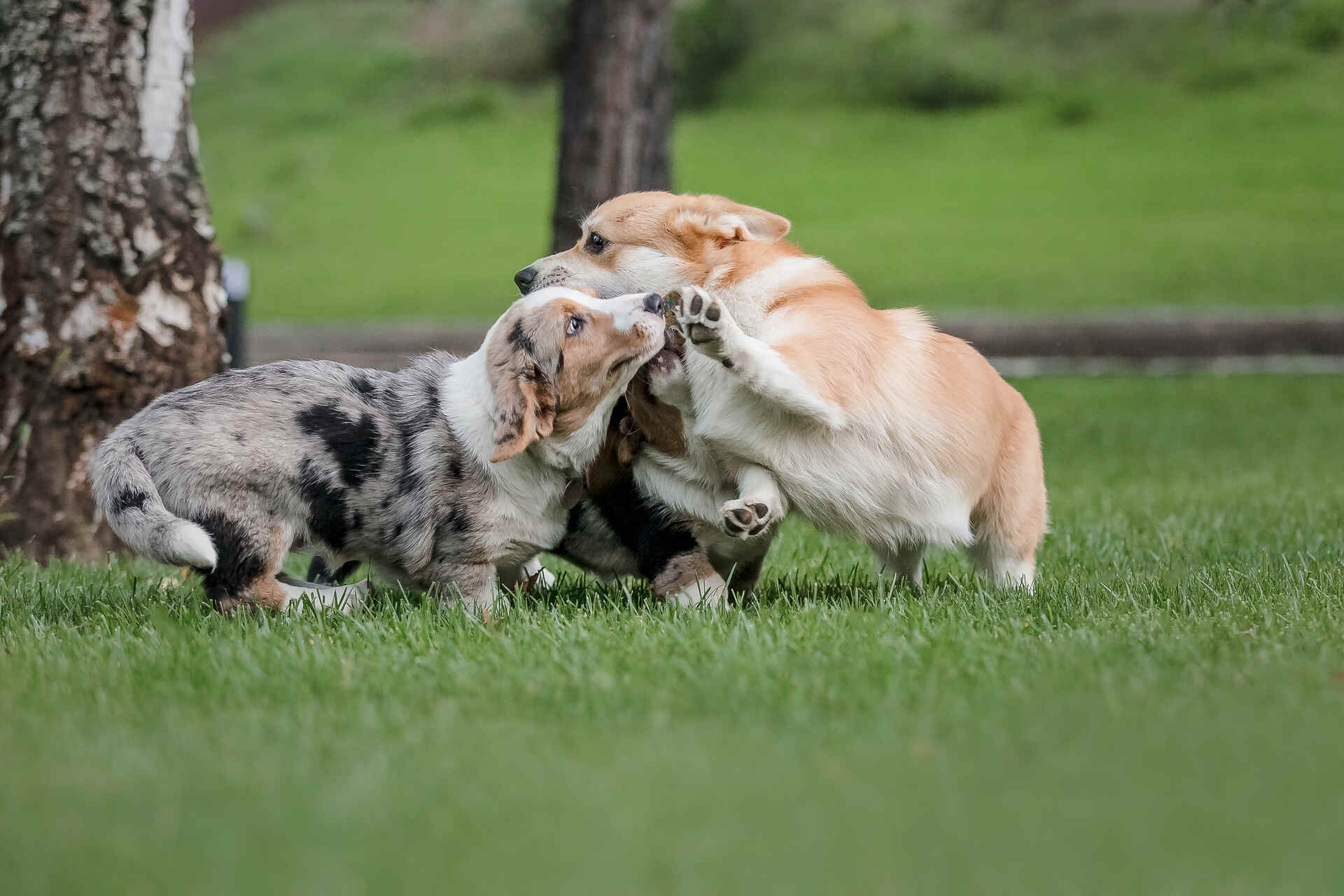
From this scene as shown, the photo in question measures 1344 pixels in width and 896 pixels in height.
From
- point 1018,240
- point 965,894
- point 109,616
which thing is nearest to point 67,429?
point 109,616

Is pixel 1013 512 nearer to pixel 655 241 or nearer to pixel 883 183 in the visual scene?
pixel 655 241

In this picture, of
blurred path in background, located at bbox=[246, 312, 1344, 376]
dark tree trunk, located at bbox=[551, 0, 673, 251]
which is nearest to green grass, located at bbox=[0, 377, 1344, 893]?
dark tree trunk, located at bbox=[551, 0, 673, 251]

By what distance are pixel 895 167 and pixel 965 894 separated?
1992 cm

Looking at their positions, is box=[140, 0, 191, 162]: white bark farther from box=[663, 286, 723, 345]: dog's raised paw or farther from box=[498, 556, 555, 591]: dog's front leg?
box=[663, 286, 723, 345]: dog's raised paw

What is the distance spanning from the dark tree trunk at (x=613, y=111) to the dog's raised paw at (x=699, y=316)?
15.8 feet

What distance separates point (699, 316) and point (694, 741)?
4.52 ft

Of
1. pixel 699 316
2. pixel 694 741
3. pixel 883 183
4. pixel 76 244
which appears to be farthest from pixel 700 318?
pixel 883 183

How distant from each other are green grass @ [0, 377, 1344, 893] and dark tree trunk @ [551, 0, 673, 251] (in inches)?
175

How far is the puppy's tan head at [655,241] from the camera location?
14.6 feet

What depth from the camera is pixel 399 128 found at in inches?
971

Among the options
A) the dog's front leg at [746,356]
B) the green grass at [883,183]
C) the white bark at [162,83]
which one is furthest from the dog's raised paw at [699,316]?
the green grass at [883,183]

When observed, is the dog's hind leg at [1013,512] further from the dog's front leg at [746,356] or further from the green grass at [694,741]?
the dog's front leg at [746,356]

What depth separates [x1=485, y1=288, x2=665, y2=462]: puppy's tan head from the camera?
4.14 metres

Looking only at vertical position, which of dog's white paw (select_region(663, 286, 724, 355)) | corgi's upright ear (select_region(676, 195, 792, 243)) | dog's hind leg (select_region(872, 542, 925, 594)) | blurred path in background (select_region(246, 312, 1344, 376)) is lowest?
blurred path in background (select_region(246, 312, 1344, 376))
